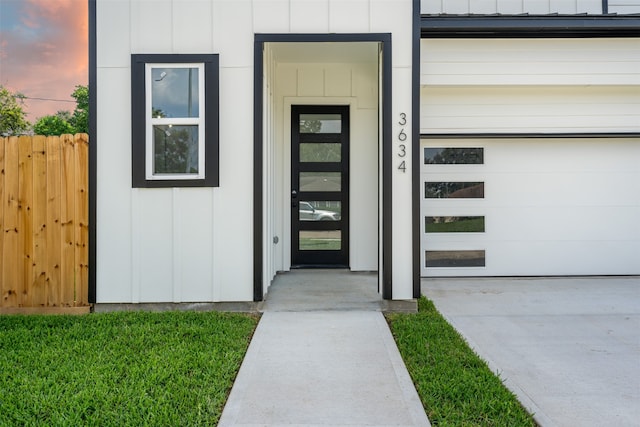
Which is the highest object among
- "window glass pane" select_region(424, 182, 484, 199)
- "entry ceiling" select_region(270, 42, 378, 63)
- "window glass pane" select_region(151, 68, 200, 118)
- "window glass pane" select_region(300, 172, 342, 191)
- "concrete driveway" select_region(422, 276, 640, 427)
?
"entry ceiling" select_region(270, 42, 378, 63)

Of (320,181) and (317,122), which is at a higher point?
(317,122)

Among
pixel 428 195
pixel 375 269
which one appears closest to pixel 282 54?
pixel 428 195

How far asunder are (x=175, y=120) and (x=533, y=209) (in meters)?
4.77

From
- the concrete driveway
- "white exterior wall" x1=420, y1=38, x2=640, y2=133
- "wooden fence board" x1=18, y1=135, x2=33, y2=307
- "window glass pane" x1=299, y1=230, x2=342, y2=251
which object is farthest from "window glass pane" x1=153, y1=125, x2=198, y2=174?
"white exterior wall" x1=420, y1=38, x2=640, y2=133

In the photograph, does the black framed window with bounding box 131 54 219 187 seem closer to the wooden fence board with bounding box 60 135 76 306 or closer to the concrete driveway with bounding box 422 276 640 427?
the wooden fence board with bounding box 60 135 76 306

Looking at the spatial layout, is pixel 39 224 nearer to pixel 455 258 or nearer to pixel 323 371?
pixel 323 371

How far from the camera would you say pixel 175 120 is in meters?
4.02

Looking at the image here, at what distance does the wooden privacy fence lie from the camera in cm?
402

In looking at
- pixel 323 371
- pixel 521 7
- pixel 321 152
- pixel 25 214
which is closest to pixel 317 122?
pixel 321 152

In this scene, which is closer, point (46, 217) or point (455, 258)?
point (46, 217)

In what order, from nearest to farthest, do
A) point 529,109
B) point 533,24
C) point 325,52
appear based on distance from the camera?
point 325,52 → point 533,24 → point 529,109

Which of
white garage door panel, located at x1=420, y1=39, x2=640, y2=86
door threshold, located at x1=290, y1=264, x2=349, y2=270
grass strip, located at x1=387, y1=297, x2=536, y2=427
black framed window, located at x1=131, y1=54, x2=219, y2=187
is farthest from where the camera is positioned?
door threshold, located at x1=290, y1=264, x2=349, y2=270

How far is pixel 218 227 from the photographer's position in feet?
13.3

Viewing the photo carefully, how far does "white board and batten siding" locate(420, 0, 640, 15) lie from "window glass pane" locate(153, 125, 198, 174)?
3716 mm
